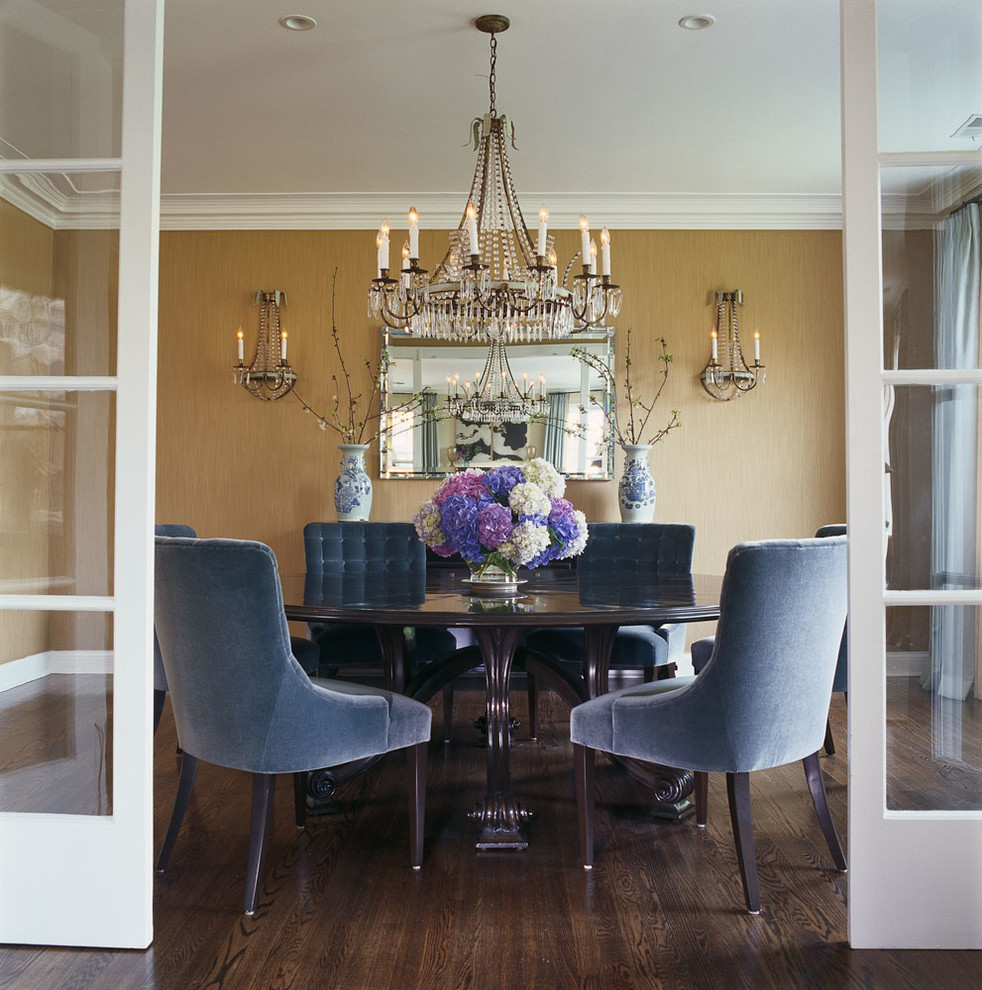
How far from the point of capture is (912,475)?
1.96 metres

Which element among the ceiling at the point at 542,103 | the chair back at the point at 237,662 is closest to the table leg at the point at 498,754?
the chair back at the point at 237,662

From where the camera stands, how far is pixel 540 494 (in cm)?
274

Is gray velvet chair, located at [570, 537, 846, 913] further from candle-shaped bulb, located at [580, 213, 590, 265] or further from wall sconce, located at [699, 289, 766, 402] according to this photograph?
wall sconce, located at [699, 289, 766, 402]

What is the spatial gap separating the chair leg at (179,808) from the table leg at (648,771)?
116 cm

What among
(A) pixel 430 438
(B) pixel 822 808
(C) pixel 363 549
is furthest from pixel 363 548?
(B) pixel 822 808

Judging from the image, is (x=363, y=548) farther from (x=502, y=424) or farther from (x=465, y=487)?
(x=502, y=424)

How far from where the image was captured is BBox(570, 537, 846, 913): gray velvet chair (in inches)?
81.0

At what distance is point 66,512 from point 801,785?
8.09ft

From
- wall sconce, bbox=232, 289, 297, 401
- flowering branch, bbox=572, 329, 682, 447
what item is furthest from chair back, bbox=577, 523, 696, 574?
wall sconce, bbox=232, 289, 297, 401

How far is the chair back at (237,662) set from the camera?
2.06 metres

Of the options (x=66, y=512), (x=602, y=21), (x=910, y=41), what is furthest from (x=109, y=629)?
(x=602, y=21)

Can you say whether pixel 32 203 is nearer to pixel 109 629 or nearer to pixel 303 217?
pixel 109 629

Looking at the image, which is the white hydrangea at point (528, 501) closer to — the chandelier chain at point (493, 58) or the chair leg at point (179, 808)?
the chair leg at point (179, 808)

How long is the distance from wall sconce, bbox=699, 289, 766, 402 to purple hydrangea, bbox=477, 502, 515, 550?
2771 millimetres
